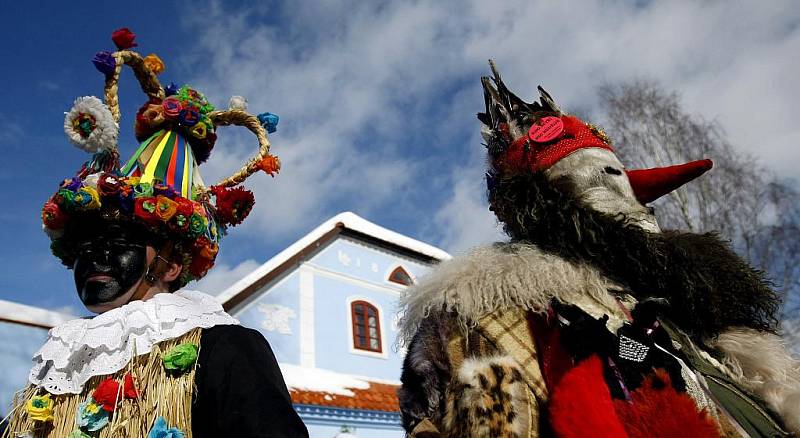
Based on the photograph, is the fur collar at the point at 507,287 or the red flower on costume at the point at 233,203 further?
the red flower on costume at the point at 233,203

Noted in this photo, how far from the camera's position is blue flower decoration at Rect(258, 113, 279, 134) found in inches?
119

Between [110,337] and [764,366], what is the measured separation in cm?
225

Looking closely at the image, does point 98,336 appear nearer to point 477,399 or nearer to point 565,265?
point 477,399

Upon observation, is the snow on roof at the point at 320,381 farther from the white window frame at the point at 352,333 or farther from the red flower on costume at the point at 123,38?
the red flower on costume at the point at 123,38

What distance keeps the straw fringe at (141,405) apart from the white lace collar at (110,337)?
1.1 inches

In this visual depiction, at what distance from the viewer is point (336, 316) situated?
10.7m

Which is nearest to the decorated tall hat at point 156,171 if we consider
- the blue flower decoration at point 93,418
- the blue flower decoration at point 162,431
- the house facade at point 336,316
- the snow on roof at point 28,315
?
the blue flower decoration at point 93,418

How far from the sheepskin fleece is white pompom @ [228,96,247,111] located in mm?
2322

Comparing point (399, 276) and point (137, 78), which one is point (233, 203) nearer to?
point (137, 78)

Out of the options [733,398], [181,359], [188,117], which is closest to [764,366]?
[733,398]

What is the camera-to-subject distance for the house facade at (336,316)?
29.5ft

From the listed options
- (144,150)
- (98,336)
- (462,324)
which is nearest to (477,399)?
(462,324)

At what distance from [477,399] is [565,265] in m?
0.61

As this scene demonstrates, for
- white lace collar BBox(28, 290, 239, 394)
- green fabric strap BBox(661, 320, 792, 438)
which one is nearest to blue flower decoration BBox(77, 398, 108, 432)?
white lace collar BBox(28, 290, 239, 394)
